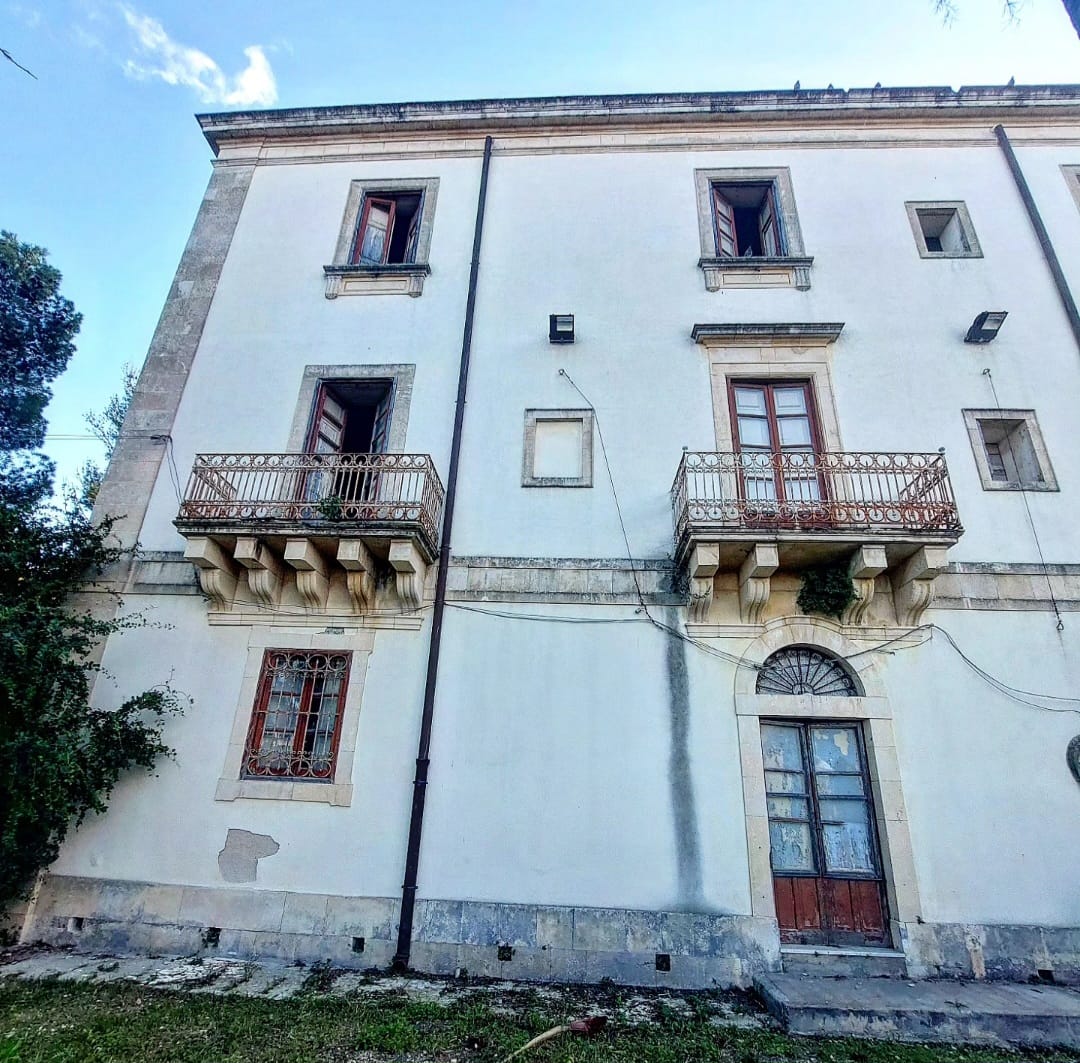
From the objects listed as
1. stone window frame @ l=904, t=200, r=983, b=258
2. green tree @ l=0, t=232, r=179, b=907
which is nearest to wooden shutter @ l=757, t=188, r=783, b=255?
stone window frame @ l=904, t=200, r=983, b=258

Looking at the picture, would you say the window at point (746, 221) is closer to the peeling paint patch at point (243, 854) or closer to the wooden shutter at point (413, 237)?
the wooden shutter at point (413, 237)

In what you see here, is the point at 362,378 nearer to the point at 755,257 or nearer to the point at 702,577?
the point at 702,577

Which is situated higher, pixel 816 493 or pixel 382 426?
pixel 382 426

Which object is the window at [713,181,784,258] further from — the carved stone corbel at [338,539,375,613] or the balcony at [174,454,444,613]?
the carved stone corbel at [338,539,375,613]

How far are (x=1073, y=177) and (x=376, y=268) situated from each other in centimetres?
1199

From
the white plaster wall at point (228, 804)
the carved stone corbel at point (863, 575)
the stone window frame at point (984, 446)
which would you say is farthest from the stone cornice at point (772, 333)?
the white plaster wall at point (228, 804)

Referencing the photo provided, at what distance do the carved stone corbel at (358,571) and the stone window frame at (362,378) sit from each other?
75.2 inches

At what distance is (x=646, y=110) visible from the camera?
10867mm

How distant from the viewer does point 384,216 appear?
11008 mm

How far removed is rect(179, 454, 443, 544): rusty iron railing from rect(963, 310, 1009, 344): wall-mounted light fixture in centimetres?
811

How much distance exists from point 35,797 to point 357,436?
20.0ft

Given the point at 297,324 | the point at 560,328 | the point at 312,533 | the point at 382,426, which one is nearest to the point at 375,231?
the point at 297,324

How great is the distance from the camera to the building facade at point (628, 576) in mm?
6551

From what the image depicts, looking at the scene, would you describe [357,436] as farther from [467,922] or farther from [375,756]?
[467,922]
